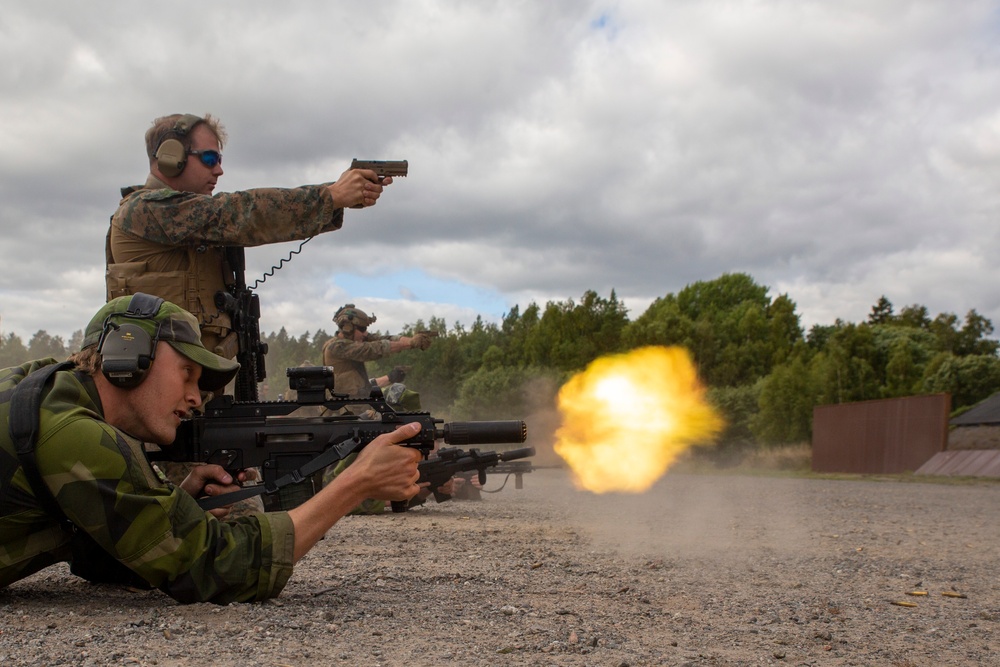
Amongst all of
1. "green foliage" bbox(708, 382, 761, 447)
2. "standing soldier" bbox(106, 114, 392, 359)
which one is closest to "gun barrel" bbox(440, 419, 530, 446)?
"standing soldier" bbox(106, 114, 392, 359)

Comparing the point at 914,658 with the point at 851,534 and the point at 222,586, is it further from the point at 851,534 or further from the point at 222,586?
the point at 851,534

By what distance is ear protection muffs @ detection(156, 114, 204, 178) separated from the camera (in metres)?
6.04

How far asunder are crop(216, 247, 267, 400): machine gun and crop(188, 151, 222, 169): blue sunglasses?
599 millimetres

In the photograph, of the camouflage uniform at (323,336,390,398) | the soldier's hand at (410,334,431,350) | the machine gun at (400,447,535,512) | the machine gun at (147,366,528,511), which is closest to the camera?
the machine gun at (147,366,528,511)

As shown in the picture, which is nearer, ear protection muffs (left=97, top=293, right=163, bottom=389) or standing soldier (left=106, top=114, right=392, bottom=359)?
ear protection muffs (left=97, top=293, right=163, bottom=389)

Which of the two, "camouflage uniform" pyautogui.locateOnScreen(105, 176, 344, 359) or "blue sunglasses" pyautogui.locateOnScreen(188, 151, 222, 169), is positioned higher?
"blue sunglasses" pyautogui.locateOnScreen(188, 151, 222, 169)

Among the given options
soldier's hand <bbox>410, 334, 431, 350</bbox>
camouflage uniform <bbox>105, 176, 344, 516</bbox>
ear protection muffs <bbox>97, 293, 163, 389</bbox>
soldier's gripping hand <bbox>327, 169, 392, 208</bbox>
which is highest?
soldier's gripping hand <bbox>327, 169, 392, 208</bbox>

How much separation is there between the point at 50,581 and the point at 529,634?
286 cm

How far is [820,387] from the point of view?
39969 mm

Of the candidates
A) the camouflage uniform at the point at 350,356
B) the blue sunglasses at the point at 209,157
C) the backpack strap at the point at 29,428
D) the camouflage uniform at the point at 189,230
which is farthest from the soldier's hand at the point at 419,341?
the backpack strap at the point at 29,428

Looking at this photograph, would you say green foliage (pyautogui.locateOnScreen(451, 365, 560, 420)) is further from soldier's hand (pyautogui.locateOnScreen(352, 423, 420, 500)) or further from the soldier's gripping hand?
soldier's hand (pyautogui.locateOnScreen(352, 423, 420, 500))

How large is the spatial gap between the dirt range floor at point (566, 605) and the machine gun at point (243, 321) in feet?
4.46

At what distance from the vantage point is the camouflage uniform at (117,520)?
3693mm

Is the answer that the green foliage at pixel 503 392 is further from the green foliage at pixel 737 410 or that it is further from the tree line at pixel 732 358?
the green foliage at pixel 737 410
